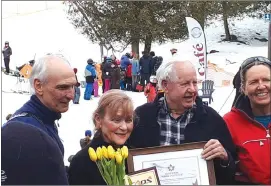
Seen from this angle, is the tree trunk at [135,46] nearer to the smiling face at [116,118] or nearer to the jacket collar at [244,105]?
the jacket collar at [244,105]

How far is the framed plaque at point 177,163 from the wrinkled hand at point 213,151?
2 centimetres

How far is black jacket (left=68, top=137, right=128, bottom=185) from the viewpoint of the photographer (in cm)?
238

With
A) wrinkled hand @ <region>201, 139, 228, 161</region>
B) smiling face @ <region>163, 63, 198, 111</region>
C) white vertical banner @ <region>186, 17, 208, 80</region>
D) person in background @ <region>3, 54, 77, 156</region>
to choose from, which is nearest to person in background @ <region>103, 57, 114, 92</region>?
white vertical banner @ <region>186, 17, 208, 80</region>

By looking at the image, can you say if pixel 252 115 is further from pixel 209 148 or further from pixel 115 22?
pixel 115 22

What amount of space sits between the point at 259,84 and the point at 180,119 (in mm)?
492

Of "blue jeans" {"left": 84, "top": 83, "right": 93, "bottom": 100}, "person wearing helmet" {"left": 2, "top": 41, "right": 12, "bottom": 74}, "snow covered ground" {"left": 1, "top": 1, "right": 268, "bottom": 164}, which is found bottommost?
"blue jeans" {"left": 84, "top": 83, "right": 93, "bottom": 100}

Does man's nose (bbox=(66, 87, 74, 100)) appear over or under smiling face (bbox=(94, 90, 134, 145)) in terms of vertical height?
over

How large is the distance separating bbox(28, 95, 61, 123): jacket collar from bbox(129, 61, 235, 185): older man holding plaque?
0.60 metres

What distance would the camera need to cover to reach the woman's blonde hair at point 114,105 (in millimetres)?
2455

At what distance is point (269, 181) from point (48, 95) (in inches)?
51.0

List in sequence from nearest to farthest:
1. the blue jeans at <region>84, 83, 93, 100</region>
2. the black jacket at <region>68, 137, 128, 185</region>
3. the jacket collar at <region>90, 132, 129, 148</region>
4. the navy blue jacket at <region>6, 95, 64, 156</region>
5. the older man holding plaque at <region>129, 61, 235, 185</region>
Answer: the navy blue jacket at <region>6, 95, 64, 156</region>
the black jacket at <region>68, 137, 128, 185</region>
the jacket collar at <region>90, 132, 129, 148</region>
the older man holding plaque at <region>129, 61, 235, 185</region>
the blue jeans at <region>84, 83, 93, 100</region>

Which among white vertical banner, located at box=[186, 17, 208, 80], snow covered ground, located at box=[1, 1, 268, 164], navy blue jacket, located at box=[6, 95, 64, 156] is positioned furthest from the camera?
snow covered ground, located at box=[1, 1, 268, 164]

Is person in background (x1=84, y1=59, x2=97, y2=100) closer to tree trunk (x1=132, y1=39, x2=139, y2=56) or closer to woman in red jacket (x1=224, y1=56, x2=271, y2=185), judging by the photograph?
tree trunk (x1=132, y1=39, x2=139, y2=56)

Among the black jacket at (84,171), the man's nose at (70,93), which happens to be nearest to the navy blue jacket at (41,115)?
the man's nose at (70,93)
